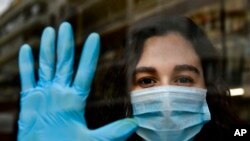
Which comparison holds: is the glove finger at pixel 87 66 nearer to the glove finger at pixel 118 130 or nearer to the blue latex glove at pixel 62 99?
the blue latex glove at pixel 62 99

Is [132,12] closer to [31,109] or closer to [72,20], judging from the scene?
[72,20]

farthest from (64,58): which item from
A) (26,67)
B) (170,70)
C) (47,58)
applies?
(170,70)

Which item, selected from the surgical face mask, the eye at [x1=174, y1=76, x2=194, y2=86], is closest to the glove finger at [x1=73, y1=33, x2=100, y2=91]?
the surgical face mask

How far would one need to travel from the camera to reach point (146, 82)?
177 cm

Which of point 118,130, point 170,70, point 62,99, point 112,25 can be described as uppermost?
point 112,25

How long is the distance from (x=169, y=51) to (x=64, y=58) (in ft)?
1.44

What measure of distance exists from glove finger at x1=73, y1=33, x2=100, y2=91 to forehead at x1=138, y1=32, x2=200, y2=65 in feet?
0.63

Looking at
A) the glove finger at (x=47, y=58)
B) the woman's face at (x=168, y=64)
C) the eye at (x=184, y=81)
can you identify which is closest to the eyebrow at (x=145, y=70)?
the woman's face at (x=168, y=64)

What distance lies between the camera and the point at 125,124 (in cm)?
178

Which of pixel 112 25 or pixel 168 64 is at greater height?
pixel 112 25

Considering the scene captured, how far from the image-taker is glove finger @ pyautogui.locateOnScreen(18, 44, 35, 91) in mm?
1888

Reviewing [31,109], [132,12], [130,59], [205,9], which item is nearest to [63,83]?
[31,109]

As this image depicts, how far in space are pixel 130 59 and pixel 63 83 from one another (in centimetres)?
30

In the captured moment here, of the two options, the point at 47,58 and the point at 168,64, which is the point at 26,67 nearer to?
the point at 47,58
